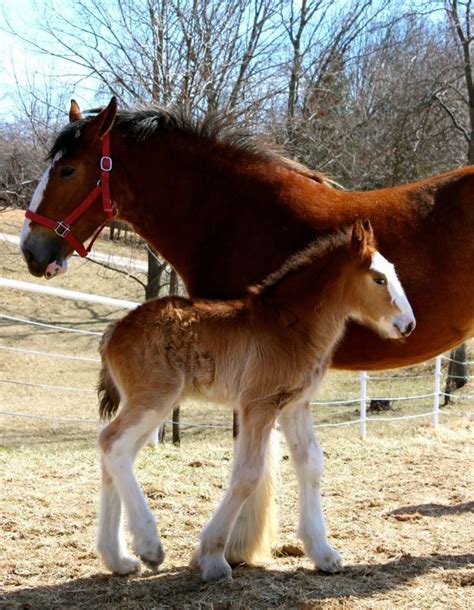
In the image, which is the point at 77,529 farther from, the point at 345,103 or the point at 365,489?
the point at 345,103

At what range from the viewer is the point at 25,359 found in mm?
18031

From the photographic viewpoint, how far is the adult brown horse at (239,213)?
4.59 meters

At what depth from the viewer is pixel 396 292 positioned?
424 centimetres

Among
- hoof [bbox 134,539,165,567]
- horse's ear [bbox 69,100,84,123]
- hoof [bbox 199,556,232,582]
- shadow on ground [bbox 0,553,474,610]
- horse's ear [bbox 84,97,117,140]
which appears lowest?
shadow on ground [bbox 0,553,474,610]

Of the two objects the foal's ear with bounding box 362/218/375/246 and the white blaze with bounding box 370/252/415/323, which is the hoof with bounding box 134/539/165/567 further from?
the foal's ear with bounding box 362/218/375/246

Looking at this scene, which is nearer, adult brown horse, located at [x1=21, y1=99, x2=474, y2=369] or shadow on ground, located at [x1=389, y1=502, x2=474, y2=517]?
adult brown horse, located at [x1=21, y1=99, x2=474, y2=369]

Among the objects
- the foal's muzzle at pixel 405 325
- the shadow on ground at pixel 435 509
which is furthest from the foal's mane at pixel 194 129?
the shadow on ground at pixel 435 509

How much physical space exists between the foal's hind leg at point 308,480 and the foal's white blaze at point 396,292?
0.76 meters

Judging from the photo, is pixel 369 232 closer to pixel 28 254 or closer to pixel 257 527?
pixel 257 527

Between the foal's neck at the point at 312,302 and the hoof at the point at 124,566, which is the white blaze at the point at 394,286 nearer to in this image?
the foal's neck at the point at 312,302

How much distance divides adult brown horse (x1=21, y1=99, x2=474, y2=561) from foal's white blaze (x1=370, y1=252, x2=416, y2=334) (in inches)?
12.2

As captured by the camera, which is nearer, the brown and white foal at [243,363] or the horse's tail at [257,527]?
the brown and white foal at [243,363]

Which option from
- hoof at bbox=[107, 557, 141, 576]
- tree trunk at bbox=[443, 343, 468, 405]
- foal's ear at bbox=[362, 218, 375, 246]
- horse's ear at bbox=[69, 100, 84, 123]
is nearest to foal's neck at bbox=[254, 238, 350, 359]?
foal's ear at bbox=[362, 218, 375, 246]

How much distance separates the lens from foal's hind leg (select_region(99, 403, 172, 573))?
4008 millimetres
